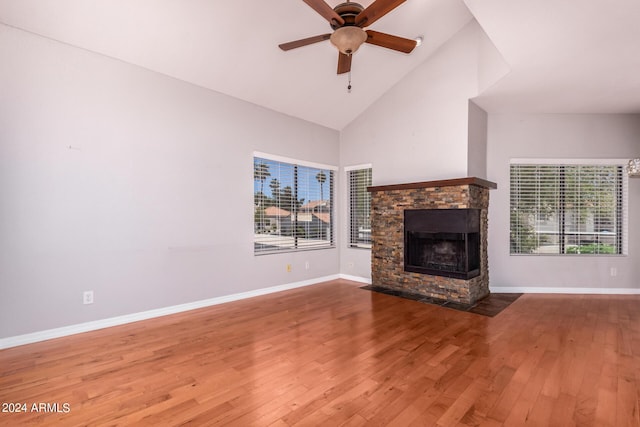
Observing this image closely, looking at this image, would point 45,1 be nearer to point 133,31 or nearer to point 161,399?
point 133,31

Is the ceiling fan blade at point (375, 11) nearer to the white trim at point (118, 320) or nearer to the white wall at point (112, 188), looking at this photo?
the white wall at point (112, 188)

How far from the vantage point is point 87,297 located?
330 cm

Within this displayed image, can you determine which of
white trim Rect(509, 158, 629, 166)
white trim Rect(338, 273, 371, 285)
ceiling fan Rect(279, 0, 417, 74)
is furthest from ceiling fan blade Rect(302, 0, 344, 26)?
white trim Rect(338, 273, 371, 285)

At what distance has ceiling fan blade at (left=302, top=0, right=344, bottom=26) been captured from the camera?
7.57 feet

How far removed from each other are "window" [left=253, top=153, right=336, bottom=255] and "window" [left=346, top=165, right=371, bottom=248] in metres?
0.39

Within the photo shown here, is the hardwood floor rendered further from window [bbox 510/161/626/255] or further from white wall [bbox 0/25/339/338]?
window [bbox 510/161/626/255]

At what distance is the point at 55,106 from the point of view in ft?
10.3

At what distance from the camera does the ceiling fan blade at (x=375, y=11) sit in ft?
7.57

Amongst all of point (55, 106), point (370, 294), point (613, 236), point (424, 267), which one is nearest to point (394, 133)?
point (424, 267)

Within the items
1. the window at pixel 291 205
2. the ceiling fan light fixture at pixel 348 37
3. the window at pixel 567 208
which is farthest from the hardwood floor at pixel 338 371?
the ceiling fan light fixture at pixel 348 37

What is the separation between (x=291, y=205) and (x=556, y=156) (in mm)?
4340

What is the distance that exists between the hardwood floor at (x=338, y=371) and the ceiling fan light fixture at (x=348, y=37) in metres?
2.67

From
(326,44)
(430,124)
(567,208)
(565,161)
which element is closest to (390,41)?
(326,44)

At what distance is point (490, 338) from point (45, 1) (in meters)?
5.20
